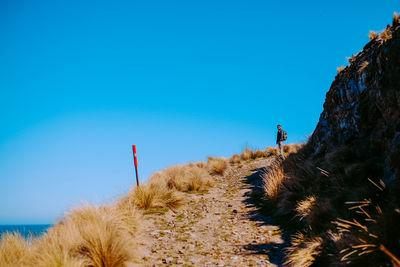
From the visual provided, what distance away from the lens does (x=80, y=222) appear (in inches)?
214

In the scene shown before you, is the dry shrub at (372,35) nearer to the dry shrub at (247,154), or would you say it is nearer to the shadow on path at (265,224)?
the shadow on path at (265,224)

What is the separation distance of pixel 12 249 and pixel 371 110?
25.0ft

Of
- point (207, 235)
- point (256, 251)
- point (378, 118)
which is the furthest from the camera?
point (207, 235)

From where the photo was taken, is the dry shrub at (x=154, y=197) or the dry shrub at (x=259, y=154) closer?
the dry shrub at (x=154, y=197)

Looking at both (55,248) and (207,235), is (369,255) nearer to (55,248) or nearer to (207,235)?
(207,235)

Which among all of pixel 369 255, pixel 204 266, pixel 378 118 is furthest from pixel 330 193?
pixel 204 266

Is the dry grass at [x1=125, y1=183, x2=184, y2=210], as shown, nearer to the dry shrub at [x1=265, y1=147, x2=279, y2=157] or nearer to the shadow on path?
the shadow on path

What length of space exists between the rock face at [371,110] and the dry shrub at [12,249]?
6.16 m

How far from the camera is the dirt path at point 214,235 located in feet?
15.2

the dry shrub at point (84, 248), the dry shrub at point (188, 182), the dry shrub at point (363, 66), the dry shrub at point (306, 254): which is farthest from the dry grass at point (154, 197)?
the dry shrub at point (363, 66)

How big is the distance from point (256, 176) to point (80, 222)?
348 inches

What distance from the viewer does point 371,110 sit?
5582 mm

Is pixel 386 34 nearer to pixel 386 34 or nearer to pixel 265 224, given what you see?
pixel 386 34

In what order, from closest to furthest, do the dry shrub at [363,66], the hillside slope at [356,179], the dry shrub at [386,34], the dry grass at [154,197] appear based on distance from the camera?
the hillside slope at [356,179]
the dry shrub at [386,34]
the dry shrub at [363,66]
the dry grass at [154,197]
